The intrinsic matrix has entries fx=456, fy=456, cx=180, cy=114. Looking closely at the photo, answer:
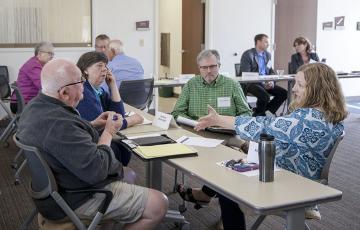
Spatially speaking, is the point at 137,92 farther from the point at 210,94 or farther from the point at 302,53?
the point at 302,53

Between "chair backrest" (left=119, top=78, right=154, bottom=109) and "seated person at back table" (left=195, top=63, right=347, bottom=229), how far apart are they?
2.31 meters

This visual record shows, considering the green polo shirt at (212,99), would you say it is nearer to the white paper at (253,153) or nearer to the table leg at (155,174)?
the table leg at (155,174)

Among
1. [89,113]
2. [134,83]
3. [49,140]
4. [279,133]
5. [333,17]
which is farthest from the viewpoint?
[333,17]

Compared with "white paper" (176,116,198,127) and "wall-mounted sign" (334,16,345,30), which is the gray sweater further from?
"wall-mounted sign" (334,16,345,30)

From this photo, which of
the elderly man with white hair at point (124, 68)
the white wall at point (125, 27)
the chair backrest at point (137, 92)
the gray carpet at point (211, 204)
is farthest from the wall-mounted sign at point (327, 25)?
the chair backrest at point (137, 92)

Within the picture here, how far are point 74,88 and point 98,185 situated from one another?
1.47ft

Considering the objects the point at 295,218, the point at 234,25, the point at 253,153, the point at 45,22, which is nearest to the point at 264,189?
the point at 295,218

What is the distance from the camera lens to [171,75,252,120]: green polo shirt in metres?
3.41

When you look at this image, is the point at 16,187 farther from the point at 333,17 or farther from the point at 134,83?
the point at 333,17

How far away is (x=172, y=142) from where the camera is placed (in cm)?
243

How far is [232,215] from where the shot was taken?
249 centimetres

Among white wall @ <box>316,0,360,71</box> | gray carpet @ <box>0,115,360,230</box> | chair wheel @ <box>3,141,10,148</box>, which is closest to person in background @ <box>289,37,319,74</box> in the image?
white wall @ <box>316,0,360,71</box>

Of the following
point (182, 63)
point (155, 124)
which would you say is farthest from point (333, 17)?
point (155, 124)

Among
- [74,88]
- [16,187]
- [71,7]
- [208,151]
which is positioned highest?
[71,7]
